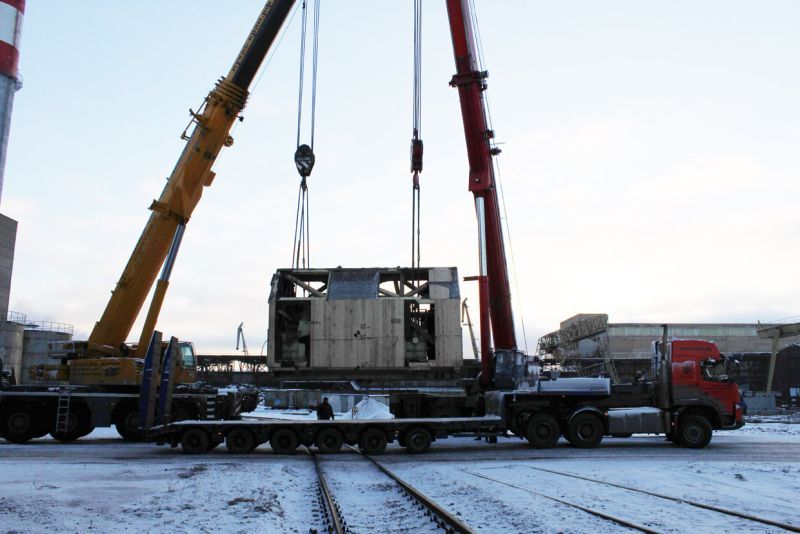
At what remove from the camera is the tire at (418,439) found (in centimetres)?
1773

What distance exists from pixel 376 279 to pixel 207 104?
8.85m

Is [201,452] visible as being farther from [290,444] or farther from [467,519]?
[467,519]

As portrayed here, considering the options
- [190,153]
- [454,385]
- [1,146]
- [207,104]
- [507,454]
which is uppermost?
[1,146]

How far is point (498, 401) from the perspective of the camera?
18453mm

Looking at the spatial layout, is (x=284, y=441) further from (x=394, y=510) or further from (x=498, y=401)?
(x=394, y=510)

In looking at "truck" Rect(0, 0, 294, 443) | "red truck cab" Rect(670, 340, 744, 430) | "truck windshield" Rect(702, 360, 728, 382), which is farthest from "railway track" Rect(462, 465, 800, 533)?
"truck" Rect(0, 0, 294, 443)

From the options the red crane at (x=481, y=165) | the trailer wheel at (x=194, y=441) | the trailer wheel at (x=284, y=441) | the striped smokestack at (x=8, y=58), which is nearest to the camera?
the trailer wheel at (x=194, y=441)

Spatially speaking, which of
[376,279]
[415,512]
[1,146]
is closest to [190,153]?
[376,279]

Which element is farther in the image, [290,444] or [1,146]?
[1,146]

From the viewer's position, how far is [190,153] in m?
20.5

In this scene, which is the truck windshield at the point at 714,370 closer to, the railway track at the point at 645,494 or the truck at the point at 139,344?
the railway track at the point at 645,494

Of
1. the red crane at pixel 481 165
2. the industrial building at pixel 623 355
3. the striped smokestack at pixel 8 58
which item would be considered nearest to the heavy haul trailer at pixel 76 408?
the red crane at pixel 481 165

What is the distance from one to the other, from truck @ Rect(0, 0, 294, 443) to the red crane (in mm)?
5596

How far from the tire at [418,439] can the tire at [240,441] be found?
4257 mm
